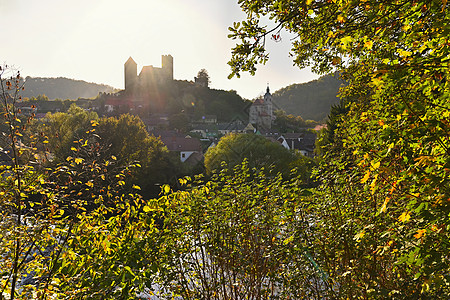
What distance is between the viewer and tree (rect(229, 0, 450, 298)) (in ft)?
6.52

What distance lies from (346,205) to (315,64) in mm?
3402

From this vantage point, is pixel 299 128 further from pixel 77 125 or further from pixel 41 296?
pixel 41 296

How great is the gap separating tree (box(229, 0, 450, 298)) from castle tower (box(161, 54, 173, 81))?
98549 mm

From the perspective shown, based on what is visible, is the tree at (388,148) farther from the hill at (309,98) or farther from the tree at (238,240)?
the hill at (309,98)

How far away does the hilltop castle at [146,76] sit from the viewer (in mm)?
95500

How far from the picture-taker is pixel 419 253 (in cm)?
192

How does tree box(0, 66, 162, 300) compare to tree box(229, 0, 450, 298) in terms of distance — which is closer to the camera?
tree box(229, 0, 450, 298)

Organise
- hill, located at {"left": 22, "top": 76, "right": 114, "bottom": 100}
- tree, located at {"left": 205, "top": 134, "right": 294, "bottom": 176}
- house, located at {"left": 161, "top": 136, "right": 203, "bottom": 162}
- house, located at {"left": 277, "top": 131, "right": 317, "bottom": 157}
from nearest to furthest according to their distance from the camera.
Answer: tree, located at {"left": 205, "top": 134, "right": 294, "bottom": 176}, house, located at {"left": 161, "top": 136, "right": 203, "bottom": 162}, house, located at {"left": 277, "top": 131, "right": 317, "bottom": 157}, hill, located at {"left": 22, "top": 76, "right": 114, "bottom": 100}

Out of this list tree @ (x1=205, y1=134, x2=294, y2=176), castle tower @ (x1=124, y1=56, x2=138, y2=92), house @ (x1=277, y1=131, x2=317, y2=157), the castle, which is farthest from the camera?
castle tower @ (x1=124, y1=56, x2=138, y2=92)

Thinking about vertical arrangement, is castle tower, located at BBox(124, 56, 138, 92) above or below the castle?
above

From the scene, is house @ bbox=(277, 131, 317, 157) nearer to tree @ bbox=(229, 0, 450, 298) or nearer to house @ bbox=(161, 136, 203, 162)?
house @ bbox=(161, 136, 203, 162)

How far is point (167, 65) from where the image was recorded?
10131 centimetres

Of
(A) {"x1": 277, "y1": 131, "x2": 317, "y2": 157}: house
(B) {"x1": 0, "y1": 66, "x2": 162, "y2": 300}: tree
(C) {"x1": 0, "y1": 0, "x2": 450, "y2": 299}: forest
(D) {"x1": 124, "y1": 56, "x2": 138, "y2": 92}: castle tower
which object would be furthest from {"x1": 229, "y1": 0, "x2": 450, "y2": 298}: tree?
(D) {"x1": 124, "y1": 56, "x2": 138, "y2": 92}: castle tower

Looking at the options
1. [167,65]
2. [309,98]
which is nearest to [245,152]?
[309,98]
